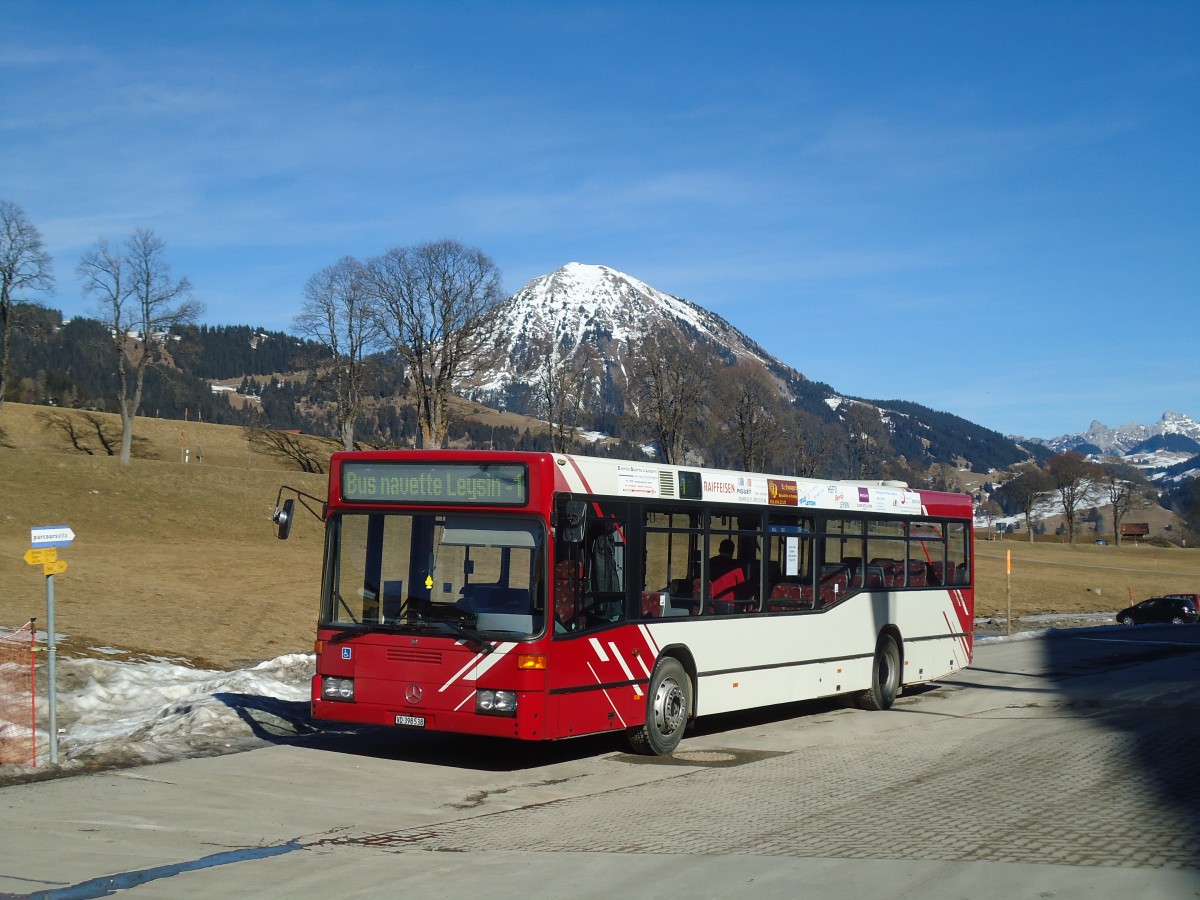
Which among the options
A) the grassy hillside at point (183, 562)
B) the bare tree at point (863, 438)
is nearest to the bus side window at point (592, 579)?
the grassy hillside at point (183, 562)

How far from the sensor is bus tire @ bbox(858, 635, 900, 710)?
54.7 ft

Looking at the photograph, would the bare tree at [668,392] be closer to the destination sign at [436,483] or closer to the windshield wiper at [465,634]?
the destination sign at [436,483]

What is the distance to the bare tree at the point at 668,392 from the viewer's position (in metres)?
77.6

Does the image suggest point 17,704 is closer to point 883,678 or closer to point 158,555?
point 883,678

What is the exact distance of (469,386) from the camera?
75.1m

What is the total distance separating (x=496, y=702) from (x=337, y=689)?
1736mm

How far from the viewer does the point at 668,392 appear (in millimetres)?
78250

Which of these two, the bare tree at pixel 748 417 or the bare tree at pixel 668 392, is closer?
the bare tree at pixel 668 392

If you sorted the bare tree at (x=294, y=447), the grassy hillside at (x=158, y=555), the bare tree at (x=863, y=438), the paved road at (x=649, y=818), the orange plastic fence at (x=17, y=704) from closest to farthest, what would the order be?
the paved road at (x=649, y=818) < the orange plastic fence at (x=17, y=704) < the grassy hillside at (x=158, y=555) < the bare tree at (x=294, y=447) < the bare tree at (x=863, y=438)

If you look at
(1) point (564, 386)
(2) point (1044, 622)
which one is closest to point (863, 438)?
(1) point (564, 386)

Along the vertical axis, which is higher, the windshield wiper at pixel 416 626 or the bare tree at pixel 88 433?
the bare tree at pixel 88 433

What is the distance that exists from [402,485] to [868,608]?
7582 mm

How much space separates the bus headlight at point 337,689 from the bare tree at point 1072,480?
431 ft

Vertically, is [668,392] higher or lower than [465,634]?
higher
